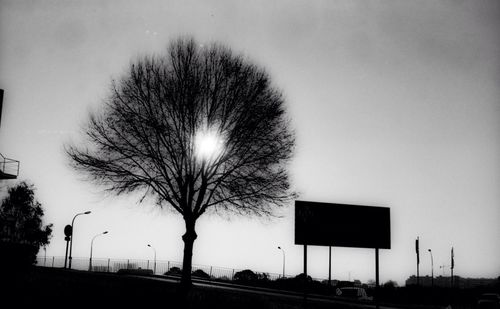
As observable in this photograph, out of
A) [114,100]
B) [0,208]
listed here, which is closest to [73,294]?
[114,100]

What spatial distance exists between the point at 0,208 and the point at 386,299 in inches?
2209

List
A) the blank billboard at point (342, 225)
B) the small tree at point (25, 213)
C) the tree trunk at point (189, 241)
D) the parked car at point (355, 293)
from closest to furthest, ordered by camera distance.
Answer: the blank billboard at point (342, 225), the tree trunk at point (189, 241), the parked car at point (355, 293), the small tree at point (25, 213)

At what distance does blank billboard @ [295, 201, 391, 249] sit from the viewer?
58.1ft

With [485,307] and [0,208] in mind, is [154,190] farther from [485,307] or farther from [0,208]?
[0,208]

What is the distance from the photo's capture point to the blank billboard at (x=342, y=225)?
17.7 m

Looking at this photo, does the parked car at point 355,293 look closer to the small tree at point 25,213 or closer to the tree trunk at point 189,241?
the tree trunk at point 189,241

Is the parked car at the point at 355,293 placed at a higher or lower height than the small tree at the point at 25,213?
lower

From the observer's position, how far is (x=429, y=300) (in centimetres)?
4188

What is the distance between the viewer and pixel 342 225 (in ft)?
61.5

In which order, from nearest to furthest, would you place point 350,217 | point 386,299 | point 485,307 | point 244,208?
point 350,217 < point 244,208 < point 485,307 < point 386,299

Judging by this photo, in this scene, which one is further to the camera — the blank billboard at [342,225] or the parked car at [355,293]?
the parked car at [355,293]

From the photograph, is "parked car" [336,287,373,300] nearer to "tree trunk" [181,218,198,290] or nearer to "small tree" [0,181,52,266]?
"tree trunk" [181,218,198,290]

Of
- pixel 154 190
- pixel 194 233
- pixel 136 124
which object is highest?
pixel 136 124

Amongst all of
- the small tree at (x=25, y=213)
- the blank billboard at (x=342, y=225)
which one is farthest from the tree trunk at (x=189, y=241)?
the small tree at (x=25, y=213)
